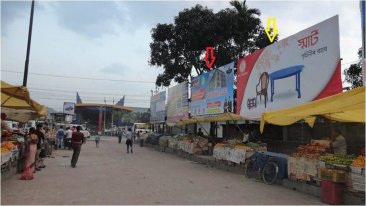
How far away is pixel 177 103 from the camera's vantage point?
1320 inches

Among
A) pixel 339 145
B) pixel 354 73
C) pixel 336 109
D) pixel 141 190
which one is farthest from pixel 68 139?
pixel 336 109

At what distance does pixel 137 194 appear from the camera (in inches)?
399

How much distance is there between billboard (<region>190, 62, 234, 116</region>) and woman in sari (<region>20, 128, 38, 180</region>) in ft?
39.7

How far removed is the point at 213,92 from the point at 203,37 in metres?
6.46

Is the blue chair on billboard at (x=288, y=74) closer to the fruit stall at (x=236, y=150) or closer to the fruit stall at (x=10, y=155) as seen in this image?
the fruit stall at (x=236, y=150)

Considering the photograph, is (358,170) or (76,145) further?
(76,145)

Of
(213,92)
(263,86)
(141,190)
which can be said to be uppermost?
(213,92)

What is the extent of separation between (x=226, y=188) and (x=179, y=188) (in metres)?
1.36

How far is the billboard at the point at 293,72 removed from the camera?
48.5ft

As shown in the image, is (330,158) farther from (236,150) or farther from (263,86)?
(263,86)

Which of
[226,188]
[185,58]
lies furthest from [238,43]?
[226,188]

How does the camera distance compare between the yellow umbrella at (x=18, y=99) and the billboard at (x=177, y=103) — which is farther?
the billboard at (x=177, y=103)

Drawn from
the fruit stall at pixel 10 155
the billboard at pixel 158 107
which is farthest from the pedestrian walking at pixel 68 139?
the fruit stall at pixel 10 155

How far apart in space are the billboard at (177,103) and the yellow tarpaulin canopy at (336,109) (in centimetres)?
1896
